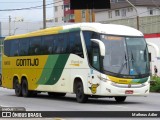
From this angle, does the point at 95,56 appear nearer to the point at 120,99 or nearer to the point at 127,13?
the point at 120,99

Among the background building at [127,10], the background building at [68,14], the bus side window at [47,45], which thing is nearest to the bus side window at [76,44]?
the bus side window at [47,45]

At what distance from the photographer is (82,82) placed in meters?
23.0

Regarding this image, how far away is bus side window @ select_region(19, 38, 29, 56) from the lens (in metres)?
28.8

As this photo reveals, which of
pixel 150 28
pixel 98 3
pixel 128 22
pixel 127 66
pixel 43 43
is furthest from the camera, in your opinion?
pixel 128 22

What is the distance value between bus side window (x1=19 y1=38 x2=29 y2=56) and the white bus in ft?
7.28

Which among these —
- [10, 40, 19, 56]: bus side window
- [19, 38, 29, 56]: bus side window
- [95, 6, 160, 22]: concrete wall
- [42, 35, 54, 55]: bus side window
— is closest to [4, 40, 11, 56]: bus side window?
[10, 40, 19, 56]: bus side window

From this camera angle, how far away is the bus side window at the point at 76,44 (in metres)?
23.1

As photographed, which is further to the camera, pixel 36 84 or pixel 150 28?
pixel 150 28

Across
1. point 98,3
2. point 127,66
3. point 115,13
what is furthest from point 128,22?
point 127,66

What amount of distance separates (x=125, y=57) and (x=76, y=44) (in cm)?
243

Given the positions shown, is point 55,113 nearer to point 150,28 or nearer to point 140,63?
point 140,63

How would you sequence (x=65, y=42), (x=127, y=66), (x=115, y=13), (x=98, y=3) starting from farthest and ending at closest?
(x=115, y=13) → (x=98, y=3) → (x=65, y=42) → (x=127, y=66)

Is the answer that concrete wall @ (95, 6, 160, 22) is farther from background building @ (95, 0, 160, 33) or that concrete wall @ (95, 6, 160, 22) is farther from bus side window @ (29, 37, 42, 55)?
bus side window @ (29, 37, 42, 55)

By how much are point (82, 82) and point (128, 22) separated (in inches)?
1628
